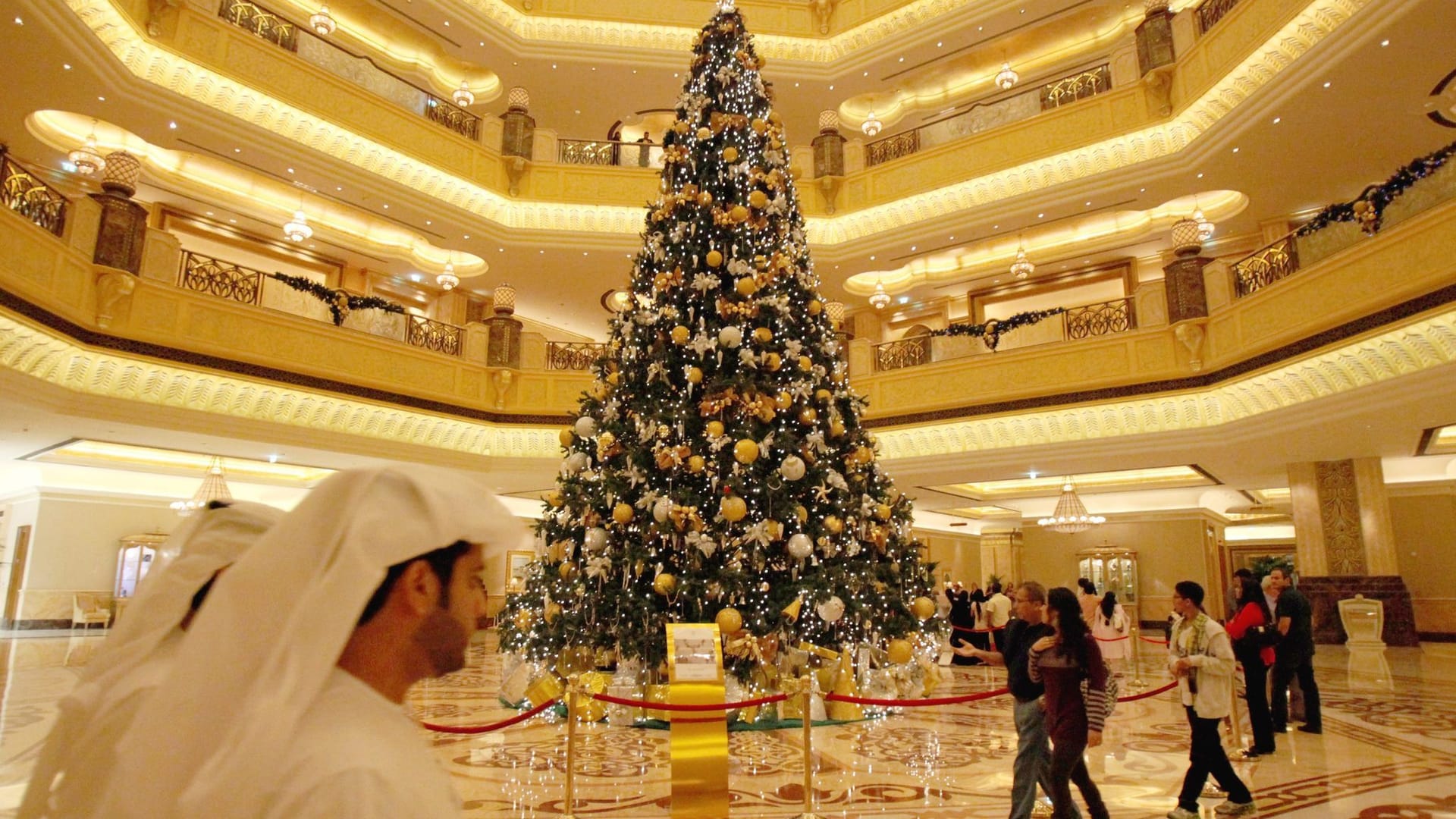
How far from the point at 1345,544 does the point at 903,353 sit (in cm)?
650

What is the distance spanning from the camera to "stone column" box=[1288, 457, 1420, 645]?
11.6 metres

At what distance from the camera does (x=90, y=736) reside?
3.89 feet

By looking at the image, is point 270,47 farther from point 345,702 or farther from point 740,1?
point 345,702

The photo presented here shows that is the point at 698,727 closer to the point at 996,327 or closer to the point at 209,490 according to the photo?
the point at 996,327

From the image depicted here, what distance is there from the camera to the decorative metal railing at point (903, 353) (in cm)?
1383

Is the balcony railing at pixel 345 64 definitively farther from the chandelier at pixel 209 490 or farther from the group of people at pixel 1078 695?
the group of people at pixel 1078 695

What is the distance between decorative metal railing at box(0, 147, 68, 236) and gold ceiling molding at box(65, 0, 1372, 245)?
5.59 feet

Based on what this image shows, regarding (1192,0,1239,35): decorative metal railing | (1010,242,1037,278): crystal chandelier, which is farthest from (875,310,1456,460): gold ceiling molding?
(1192,0,1239,35): decorative metal railing

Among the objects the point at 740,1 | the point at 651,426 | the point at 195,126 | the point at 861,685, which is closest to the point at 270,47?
the point at 195,126

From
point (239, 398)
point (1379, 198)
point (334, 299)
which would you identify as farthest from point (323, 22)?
point (1379, 198)

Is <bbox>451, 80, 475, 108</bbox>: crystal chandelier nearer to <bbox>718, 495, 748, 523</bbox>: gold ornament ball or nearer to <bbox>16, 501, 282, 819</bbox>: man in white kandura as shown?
<bbox>718, 495, 748, 523</bbox>: gold ornament ball

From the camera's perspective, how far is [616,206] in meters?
14.8

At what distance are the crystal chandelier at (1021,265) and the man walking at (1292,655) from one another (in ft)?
29.1

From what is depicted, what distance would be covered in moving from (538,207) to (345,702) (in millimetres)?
14436
